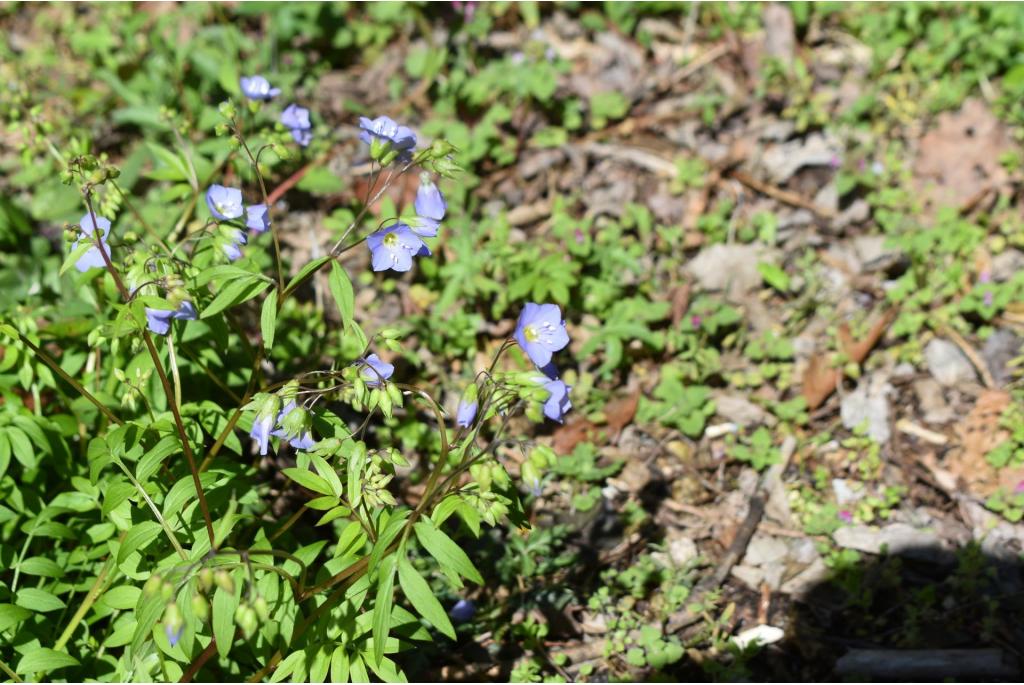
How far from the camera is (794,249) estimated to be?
4.29 m

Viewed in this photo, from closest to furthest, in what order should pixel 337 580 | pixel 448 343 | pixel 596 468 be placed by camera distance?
pixel 337 580 → pixel 596 468 → pixel 448 343

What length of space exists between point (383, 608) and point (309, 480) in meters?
0.41

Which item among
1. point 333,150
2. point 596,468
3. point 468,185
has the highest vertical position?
point 333,150

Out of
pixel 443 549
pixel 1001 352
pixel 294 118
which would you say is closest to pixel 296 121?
pixel 294 118

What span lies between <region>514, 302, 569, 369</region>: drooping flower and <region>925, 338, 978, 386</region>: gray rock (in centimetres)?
226

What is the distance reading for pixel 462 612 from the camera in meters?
2.95

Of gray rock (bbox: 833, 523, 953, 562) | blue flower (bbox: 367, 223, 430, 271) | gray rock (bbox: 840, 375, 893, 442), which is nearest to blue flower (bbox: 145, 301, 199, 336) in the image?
blue flower (bbox: 367, 223, 430, 271)

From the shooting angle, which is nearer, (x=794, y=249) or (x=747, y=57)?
(x=794, y=249)

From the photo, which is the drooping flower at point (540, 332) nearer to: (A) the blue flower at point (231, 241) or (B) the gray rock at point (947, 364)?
(A) the blue flower at point (231, 241)

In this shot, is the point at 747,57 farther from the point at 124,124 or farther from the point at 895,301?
the point at 124,124

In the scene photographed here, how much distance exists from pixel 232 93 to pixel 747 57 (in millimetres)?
2821

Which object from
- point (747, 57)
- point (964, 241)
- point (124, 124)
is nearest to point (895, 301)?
point (964, 241)

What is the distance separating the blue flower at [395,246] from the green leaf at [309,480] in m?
0.56

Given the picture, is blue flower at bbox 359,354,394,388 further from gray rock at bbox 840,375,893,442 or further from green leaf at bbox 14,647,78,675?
gray rock at bbox 840,375,893,442
